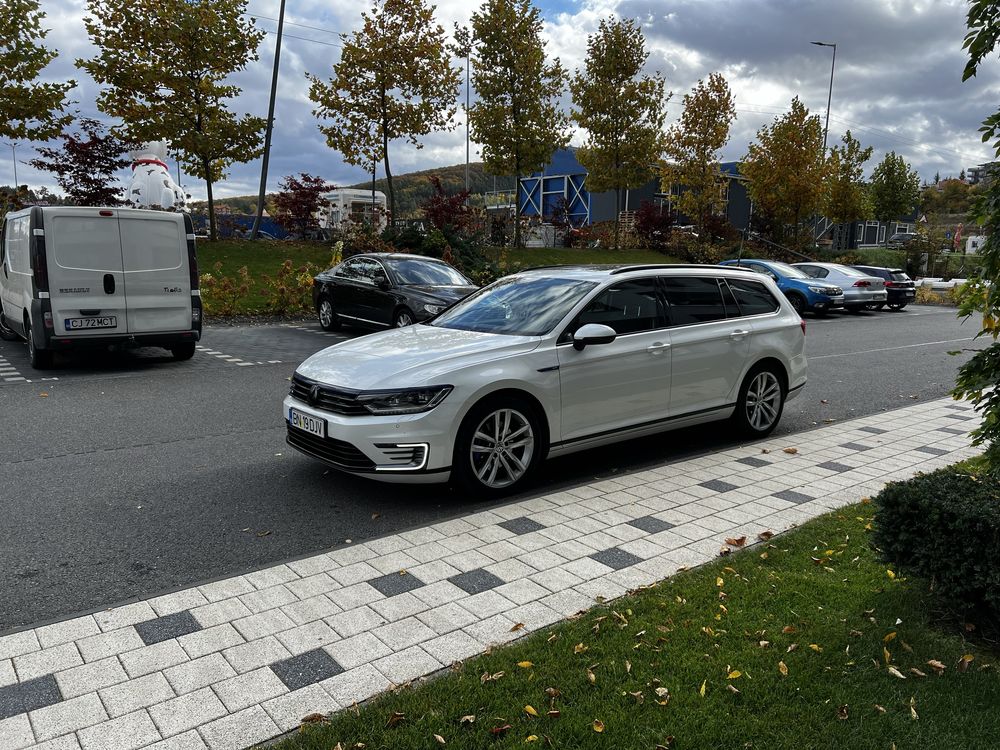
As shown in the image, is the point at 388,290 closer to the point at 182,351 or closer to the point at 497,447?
the point at 182,351

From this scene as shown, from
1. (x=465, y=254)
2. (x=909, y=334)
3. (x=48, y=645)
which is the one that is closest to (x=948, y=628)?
(x=48, y=645)

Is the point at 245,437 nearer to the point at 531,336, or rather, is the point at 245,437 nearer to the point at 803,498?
the point at 531,336

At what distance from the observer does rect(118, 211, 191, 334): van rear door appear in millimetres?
10750

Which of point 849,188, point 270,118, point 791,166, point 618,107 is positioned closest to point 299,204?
point 270,118

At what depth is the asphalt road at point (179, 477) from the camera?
4469 millimetres

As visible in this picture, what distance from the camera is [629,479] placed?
6.14 metres

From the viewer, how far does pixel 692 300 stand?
695cm

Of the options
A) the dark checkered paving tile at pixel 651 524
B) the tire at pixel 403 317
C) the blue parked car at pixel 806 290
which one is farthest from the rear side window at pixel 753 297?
the blue parked car at pixel 806 290

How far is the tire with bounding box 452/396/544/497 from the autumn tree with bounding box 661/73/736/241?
30.3 m

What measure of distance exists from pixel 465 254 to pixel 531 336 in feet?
60.4

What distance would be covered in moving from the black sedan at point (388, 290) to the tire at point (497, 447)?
757 centimetres

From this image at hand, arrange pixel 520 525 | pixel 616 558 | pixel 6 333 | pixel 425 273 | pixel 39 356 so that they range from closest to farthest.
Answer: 1. pixel 616 558
2. pixel 520 525
3. pixel 39 356
4. pixel 6 333
5. pixel 425 273

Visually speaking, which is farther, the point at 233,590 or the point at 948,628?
the point at 233,590

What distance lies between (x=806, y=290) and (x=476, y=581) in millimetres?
20052
